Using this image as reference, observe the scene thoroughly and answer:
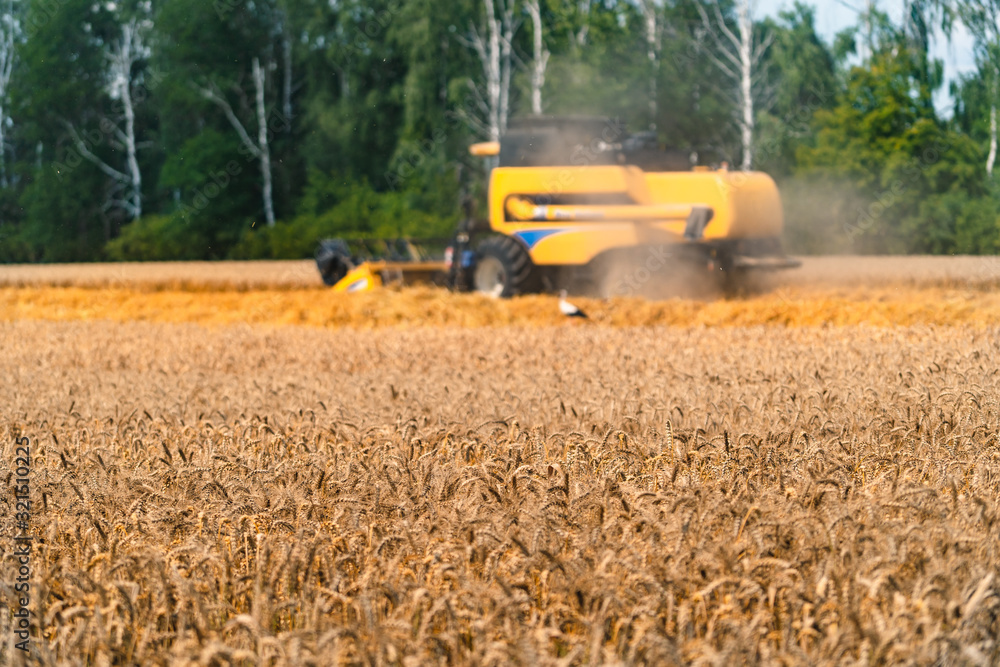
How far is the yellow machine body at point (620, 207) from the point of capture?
13539mm

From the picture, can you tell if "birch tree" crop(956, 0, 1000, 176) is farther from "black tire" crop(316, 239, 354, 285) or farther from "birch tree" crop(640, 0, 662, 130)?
"black tire" crop(316, 239, 354, 285)

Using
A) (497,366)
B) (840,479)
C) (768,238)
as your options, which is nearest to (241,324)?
(497,366)

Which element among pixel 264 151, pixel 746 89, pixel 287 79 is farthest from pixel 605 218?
pixel 287 79

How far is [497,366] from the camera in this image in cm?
773

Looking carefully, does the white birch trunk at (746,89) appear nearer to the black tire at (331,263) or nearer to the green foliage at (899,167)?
the green foliage at (899,167)

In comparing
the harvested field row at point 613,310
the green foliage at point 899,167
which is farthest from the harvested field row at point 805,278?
the green foliage at point 899,167

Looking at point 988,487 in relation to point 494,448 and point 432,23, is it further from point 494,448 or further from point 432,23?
point 432,23

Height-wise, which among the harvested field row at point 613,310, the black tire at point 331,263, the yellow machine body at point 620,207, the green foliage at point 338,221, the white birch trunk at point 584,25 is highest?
the white birch trunk at point 584,25

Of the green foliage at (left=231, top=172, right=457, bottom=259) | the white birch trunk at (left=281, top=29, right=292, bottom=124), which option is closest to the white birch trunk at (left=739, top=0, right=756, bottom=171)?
the green foliage at (left=231, top=172, right=457, bottom=259)

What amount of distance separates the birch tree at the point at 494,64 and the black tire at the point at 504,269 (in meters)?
18.4

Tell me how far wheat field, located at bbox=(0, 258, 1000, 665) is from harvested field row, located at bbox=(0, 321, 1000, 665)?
1 cm

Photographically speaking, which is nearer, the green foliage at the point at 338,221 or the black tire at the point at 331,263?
the black tire at the point at 331,263

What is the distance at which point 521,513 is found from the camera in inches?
131

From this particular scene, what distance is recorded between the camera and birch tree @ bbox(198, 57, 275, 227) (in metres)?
37.1
